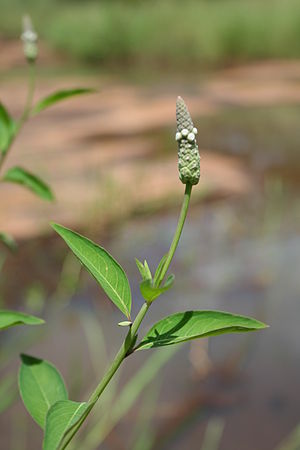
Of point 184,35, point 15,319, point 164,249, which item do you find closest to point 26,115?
point 15,319

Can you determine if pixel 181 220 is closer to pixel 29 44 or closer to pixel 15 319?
pixel 15 319

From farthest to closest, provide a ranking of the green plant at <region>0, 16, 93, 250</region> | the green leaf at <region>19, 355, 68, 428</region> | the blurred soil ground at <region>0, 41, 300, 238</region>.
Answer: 1. the blurred soil ground at <region>0, 41, 300, 238</region>
2. the green plant at <region>0, 16, 93, 250</region>
3. the green leaf at <region>19, 355, 68, 428</region>

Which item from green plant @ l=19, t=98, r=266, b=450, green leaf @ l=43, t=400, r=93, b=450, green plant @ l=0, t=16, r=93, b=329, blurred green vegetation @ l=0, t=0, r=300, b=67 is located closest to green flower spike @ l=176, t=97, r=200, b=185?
green plant @ l=19, t=98, r=266, b=450

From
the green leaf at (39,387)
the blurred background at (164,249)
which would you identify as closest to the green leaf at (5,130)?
the green leaf at (39,387)

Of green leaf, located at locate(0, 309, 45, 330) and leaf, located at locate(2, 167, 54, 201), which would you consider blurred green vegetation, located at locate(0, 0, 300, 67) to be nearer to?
leaf, located at locate(2, 167, 54, 201)

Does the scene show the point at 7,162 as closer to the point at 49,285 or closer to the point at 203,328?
the point at 49,285

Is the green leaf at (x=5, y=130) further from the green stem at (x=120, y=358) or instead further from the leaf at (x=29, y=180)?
the green stem at (x=120, y=358)
